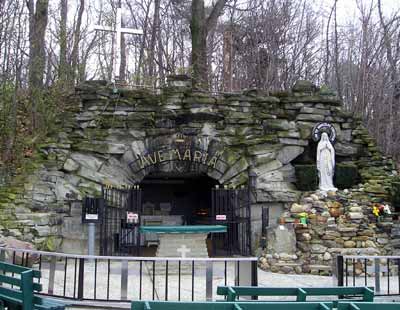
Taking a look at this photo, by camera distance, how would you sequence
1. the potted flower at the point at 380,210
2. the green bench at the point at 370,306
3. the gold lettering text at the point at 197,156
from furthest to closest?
the gold lettering text at the point at 197,156, the potted flower at the point at 380,210, the green bench at the point at 370,306

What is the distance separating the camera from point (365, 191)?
1173cm

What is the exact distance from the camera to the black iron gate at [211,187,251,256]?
37.5 feet

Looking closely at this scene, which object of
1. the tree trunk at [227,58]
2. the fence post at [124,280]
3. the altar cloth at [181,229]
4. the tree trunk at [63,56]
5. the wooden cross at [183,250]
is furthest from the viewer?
the tree trunk at [227,58]

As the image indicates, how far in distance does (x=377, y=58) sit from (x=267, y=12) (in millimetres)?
4884

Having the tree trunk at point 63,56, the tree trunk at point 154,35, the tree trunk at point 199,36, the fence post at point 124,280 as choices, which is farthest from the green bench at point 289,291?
the tree trunk at point 154,35

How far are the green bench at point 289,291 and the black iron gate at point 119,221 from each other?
628cm

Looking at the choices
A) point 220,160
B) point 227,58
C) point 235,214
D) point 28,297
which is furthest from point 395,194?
point 227,58

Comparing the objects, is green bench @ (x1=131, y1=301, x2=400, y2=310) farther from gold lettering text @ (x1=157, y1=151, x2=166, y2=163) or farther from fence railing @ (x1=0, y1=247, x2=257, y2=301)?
gold lettering text @ (x1=157, y1=151, x2=166, y2=163)

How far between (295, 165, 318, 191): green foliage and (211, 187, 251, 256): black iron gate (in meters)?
1.50

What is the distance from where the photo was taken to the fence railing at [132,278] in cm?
612

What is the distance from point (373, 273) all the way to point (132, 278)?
486cm

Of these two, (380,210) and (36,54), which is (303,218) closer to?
(380,210)

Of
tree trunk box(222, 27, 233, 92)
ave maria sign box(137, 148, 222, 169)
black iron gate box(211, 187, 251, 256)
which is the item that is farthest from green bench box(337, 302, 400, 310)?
tree trunk box(222, 27, 233, 92)

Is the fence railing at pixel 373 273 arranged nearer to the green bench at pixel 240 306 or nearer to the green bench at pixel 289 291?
the green bench at pixel 289 291
